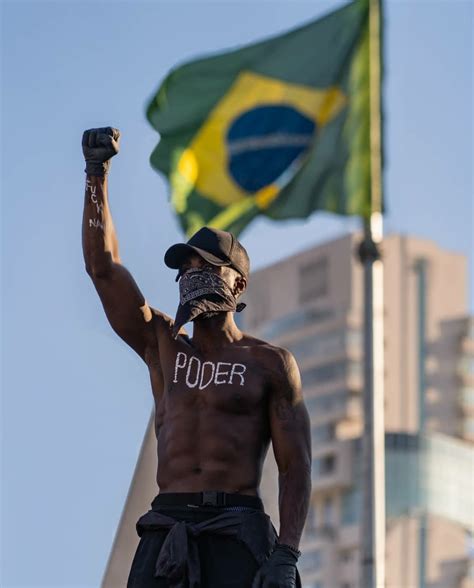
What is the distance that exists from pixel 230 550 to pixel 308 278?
126 meters

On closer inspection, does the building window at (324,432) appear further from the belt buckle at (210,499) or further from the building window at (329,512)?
the belt buckle at (210,499)

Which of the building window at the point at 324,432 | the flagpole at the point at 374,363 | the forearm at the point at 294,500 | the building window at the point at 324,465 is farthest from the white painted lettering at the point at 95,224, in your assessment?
the building window at the point at 324,432

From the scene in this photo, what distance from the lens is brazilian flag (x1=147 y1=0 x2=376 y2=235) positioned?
23422 mm

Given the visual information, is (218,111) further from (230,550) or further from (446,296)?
(446,296)

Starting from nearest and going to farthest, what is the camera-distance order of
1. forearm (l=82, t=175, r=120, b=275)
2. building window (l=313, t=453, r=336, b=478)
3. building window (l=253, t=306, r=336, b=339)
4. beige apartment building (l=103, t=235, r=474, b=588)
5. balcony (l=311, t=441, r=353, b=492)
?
forearm (l=82, t=175, r=120, b=275)
beige apartment building (l=103, t=235, r=474, b=588)
balcony (l=311, t=441, r=353, b=492)
building window (l=313, t=453, r=336, b=478)
building window (l=253, t=306, r=336, b=339)

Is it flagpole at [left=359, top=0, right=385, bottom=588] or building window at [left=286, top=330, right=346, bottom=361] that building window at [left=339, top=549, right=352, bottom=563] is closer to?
building window at [left=286, top=330, right=346, bottom=361]

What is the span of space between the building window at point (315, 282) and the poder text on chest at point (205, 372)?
122951 mm

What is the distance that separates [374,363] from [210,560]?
13314 mm

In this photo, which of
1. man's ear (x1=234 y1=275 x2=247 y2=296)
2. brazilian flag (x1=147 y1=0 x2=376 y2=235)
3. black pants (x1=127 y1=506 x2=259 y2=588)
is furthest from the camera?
brazilian flag (x1=147 y1=0 x2=376 y2=235)

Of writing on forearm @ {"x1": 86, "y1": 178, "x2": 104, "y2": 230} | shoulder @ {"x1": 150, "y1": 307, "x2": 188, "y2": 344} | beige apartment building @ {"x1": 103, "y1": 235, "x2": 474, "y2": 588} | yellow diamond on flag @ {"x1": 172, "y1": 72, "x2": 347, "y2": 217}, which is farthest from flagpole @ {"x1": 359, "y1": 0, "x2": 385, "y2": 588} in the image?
beige apartment building @ {"x1": 103, "y1": 235, "x2": 474, "y2": 588}

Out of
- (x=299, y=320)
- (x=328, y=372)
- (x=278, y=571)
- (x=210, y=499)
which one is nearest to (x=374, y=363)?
(x=210, y=499)

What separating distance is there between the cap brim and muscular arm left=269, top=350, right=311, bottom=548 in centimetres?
54

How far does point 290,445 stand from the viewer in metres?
9.45

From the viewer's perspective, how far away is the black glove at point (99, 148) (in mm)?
9547
